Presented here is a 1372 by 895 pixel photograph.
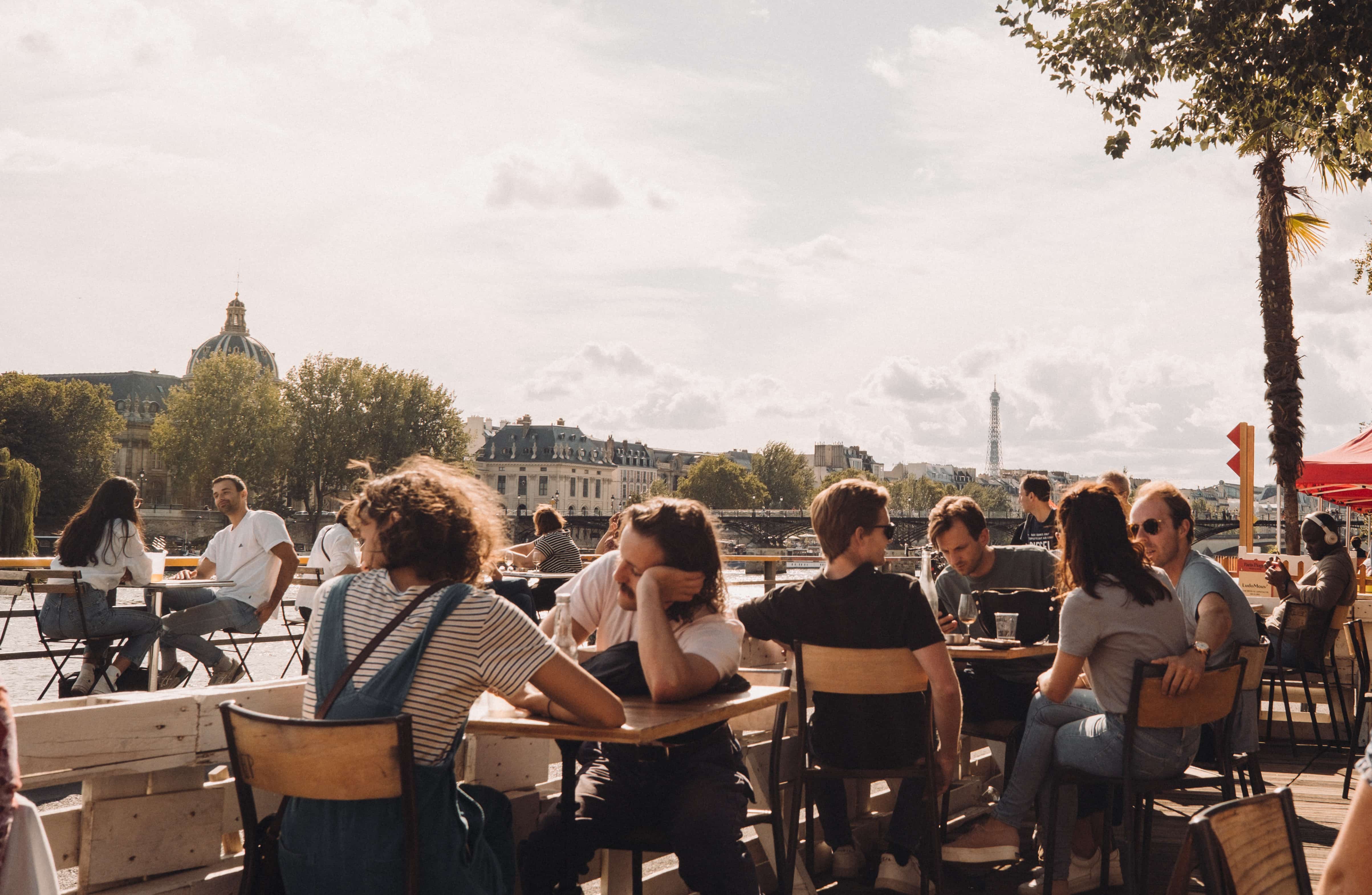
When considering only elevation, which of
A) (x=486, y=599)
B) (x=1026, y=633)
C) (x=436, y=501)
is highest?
(x=436, y=501)

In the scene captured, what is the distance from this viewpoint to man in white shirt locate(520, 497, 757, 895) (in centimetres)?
312

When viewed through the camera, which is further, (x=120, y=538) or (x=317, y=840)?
(x=120, y=538)

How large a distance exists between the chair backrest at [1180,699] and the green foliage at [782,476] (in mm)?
120814

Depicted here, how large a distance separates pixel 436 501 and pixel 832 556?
1.64 meters

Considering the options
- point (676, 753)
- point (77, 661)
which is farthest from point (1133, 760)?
point (77, 661)

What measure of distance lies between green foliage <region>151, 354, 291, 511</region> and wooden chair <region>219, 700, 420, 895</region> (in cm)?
6481

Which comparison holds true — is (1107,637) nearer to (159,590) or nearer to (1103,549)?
(1103,549)

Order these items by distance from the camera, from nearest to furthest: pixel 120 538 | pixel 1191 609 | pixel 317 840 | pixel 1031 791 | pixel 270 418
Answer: pixel 317 840, pixel 1031 791, pixel 1191 609, pixel 120 538, pixel 270 418

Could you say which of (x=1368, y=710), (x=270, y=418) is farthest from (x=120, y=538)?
(x=270, y=418)

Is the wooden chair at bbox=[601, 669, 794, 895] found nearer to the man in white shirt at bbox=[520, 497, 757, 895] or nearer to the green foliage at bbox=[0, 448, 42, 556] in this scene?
the man in white shirt at bbox=[520, 497, 757, 895]

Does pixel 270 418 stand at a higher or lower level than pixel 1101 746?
higher

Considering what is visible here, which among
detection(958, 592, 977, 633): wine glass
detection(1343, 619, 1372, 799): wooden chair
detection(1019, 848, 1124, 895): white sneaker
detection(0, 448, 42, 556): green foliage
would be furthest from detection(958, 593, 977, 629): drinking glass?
detection(0, 448, 42, 556): green foliage

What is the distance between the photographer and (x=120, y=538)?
7.31 metres

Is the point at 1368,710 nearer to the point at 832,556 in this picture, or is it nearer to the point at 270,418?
the point at 832,556
